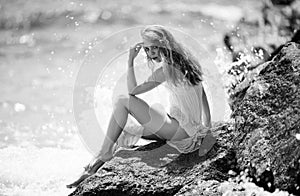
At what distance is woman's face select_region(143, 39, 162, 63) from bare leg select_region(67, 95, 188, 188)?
39cm

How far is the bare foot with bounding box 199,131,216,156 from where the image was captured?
4.36 meters

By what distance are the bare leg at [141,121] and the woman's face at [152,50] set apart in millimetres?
388

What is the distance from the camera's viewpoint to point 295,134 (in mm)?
3832

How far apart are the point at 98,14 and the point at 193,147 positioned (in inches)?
383

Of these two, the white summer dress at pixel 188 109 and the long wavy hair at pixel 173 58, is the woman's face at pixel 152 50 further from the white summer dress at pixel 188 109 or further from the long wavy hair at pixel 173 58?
the white summer dress at pixel 188 109

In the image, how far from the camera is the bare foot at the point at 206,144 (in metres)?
4.36

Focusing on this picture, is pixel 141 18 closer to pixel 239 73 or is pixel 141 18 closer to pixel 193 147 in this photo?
pixel 239 73

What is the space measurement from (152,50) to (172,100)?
479mm

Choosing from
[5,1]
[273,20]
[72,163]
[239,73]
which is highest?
[5,1]

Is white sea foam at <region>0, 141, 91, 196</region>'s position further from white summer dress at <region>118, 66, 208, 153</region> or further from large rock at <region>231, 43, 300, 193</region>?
large rock at <region>231, 43, 300, 193</region>

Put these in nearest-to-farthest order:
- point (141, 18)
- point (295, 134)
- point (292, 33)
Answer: point (295, 134)
point (292, 33)
point (141, 18)

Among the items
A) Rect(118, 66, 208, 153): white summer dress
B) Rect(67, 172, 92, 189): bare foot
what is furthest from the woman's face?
Rect(67, 172, 92, 189): bare foot

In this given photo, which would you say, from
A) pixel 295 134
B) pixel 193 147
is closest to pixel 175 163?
pixel 193 147

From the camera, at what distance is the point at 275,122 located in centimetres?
405
